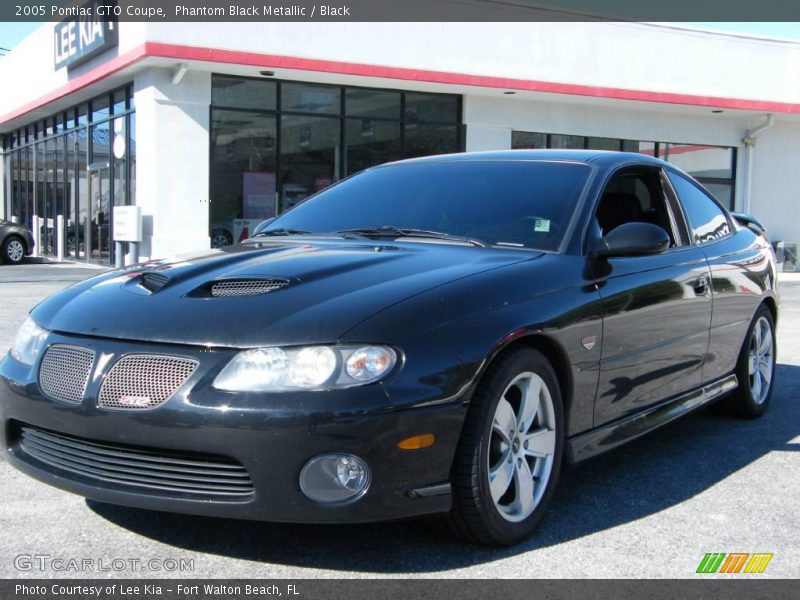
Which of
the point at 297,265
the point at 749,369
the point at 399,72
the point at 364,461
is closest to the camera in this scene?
the point at 364,461

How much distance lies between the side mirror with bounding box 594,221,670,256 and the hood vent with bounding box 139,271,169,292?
1800 millimetres

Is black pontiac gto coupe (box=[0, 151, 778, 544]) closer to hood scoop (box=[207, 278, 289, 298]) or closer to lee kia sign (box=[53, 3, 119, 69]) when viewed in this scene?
hood scoop (box=[207, 278, 289, 298])

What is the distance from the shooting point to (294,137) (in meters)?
16.8

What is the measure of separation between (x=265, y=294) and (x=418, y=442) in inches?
30.6

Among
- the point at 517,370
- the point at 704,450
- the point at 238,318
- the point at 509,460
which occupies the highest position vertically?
the point at 238,318

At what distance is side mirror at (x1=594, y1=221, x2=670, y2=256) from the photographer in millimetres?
3830

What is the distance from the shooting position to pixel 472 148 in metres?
18.5

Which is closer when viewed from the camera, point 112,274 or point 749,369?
point 112,274

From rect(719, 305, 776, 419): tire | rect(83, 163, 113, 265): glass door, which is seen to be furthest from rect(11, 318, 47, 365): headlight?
rect(83, 163, 113, 265): glass door

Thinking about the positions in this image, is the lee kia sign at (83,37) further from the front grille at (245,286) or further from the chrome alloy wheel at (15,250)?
the front grille at (245,286)

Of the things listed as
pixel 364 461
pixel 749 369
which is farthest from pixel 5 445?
pixel 749 369

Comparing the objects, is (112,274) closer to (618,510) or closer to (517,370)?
(517,370)

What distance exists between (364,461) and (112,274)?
5.26 ft

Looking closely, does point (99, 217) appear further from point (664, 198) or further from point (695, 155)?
point (664, 198)
